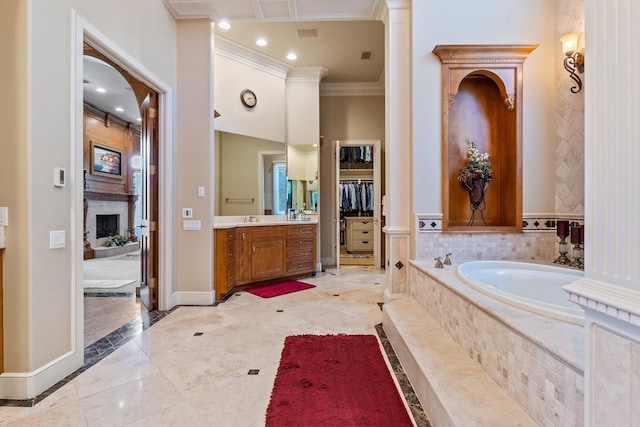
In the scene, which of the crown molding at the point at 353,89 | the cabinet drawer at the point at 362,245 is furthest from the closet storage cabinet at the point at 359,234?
the crown molding at the point at 353,89

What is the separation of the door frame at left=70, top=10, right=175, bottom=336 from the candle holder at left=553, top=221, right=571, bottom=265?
147 inches

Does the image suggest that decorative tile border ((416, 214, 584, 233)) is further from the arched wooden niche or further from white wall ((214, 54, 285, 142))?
white wall ((214, 54, 285, 142))

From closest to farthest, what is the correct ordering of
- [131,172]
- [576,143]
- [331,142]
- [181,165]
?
[576,143] → [181,165] → [331,142] → [131,172]

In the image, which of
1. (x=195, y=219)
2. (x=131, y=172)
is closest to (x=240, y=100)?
(x=195, y=219)

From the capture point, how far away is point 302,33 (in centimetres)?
395

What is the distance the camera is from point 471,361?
1609mm

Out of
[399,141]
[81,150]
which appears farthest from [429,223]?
[81,150]

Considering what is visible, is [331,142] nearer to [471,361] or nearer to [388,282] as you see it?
[388,282]

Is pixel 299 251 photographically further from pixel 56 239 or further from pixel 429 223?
pixel 56 239

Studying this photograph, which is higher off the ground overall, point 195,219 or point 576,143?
point 576,143

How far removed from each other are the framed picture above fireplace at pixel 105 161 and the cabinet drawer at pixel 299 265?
18.1 ft

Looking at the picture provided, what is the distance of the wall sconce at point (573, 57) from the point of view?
8.81ft

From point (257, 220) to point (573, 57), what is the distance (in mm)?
3905

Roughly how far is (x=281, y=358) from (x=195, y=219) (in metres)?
1.86
